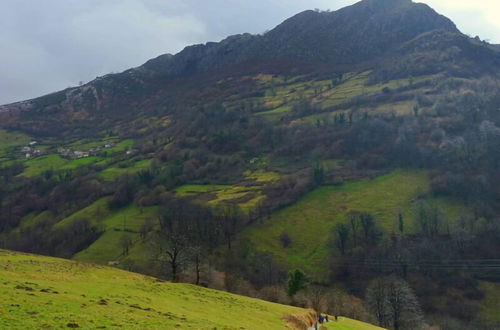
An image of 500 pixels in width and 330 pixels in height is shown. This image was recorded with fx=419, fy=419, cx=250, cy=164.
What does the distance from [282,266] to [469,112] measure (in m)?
126

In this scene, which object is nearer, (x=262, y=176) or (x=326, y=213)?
(x=326, y=213)

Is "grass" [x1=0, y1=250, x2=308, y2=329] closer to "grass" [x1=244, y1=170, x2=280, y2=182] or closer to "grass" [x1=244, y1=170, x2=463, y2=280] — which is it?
"grass" [x1=244, y1=170, x2=463, y2=280]

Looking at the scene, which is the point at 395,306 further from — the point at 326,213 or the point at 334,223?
the point at 326,213

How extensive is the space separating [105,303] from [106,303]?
0.37 feet

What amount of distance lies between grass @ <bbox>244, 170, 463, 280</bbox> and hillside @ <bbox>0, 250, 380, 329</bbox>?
70.2m

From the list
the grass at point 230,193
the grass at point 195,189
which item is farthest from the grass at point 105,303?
the grass at point 195,189

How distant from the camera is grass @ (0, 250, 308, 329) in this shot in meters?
29.0

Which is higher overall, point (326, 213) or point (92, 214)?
point (92, 214)

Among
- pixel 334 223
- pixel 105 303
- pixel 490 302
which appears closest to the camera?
pixel 105 303

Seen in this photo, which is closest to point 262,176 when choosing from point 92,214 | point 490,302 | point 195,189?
point 195,189

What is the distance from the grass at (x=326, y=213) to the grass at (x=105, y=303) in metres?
71.8

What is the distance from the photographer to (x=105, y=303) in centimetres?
3697

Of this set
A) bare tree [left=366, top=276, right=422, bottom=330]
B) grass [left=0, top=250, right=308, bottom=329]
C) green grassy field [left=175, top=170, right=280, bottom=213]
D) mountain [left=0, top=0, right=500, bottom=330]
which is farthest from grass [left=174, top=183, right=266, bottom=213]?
grass [left=0, top=250, right=308, bottom=329]

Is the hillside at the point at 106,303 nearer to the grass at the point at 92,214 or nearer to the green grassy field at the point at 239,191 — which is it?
the green grassy field at the point at 239,191
